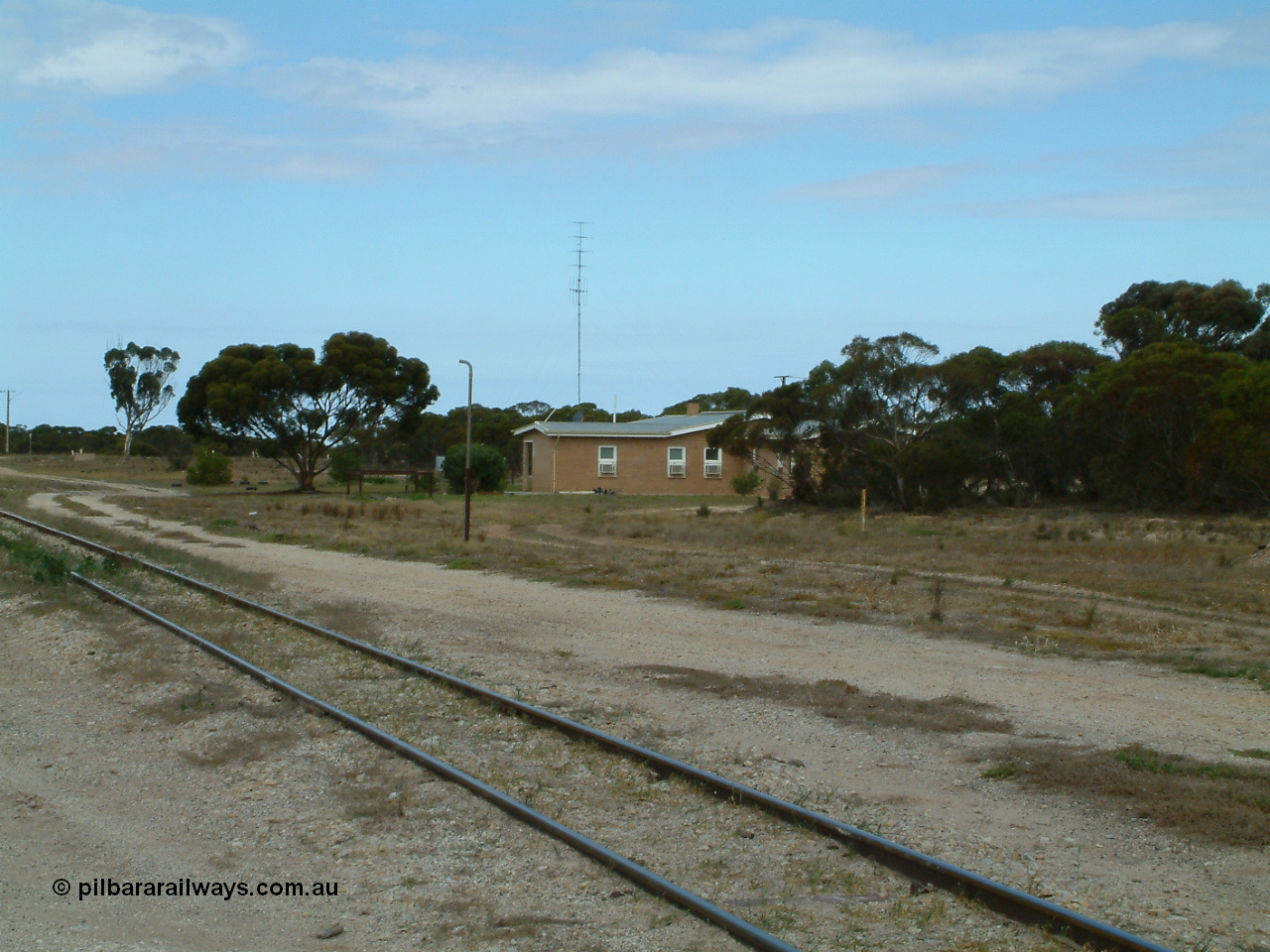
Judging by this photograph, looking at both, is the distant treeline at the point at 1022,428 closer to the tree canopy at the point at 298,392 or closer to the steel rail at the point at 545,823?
the tree canopy at the point at 298,392

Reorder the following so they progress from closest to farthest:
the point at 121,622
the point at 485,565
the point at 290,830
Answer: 1. the point at 290,830
2. the point at 121,622
3. the point at 485,565

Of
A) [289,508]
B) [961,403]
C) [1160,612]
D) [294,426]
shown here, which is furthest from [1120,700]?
[294,426]

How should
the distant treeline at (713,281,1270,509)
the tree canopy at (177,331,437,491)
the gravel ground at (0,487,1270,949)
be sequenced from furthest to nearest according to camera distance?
the tree canopy at (177,331,437,491)
the distant treeline at (713,281,1270,509)
the gravel ground at (0,487,1270,949)

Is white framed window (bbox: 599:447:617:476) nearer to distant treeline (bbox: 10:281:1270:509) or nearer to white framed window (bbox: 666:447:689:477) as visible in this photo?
white framed window (bbox: 666:447:689:477)

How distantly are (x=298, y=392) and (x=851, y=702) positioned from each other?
49752mm

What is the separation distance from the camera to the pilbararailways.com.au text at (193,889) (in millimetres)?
5652

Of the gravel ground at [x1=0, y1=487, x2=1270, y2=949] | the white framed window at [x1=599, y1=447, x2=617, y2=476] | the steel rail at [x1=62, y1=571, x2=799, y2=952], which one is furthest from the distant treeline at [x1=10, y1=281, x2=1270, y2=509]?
the steel rail at [x1=62, y1=571, x2=799, y2=952]

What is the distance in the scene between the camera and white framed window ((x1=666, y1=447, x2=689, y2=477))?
190 feet

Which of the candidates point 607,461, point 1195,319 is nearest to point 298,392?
point 607,461

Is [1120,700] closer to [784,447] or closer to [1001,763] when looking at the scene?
[1001,763]

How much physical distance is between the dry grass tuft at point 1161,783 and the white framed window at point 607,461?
48.7m

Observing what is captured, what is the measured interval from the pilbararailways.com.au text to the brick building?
5025 centimetres

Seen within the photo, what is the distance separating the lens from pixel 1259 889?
18.4 ft

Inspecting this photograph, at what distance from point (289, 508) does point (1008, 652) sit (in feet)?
115
